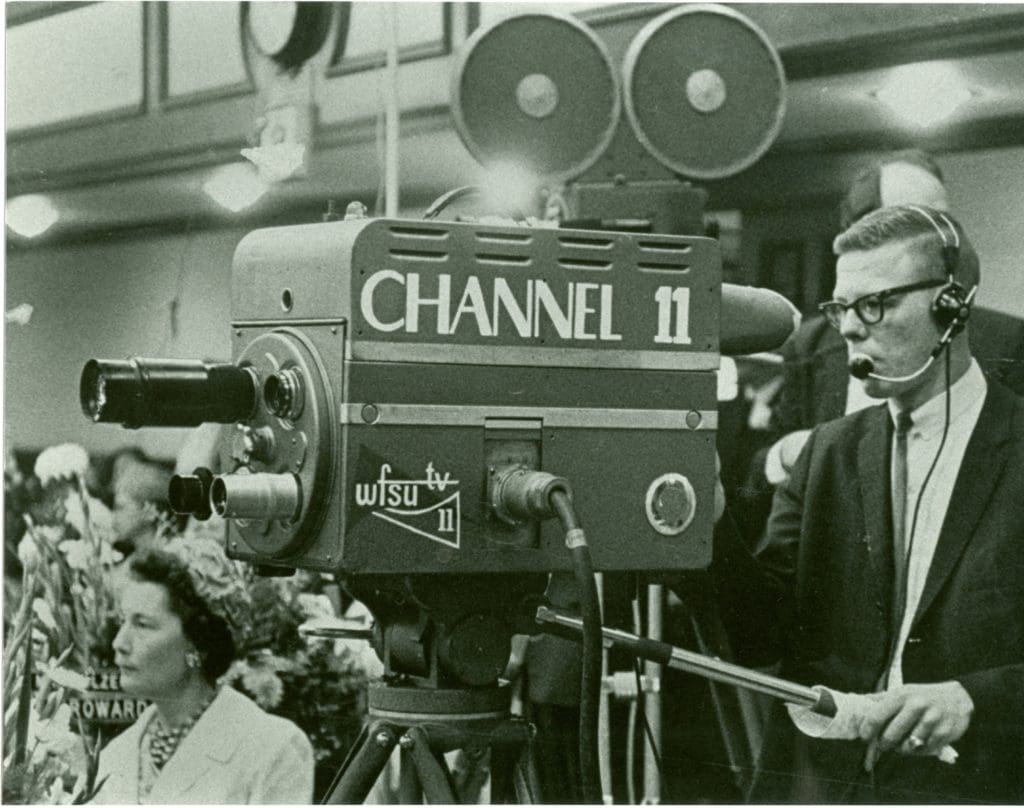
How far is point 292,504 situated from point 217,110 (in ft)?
4.16

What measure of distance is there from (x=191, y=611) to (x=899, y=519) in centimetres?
118

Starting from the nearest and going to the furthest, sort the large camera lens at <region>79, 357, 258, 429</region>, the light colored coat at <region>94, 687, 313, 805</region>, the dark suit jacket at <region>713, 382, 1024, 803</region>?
the large camera lens at <region>79, 357, 258, 429</region> → the dark suit jacket at <region>713, 382, 1024, 803</region> → the light colored coat at <region>94, 687, 313, 805</region>

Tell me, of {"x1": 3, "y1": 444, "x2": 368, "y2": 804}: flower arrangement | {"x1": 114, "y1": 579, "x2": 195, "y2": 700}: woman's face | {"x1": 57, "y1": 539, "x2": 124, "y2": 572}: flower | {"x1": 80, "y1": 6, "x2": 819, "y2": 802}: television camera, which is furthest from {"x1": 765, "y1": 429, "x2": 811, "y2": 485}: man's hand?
{"x1": 57, "y1": 539, "x2": 124, "y2": 572}: flower

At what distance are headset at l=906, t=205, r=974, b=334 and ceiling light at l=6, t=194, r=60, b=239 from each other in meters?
1.46

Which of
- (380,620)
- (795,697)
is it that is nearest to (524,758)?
(380,620)

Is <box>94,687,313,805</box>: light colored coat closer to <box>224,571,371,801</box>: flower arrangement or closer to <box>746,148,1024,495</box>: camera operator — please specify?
<box>224,571,371,801</box>: flower arrangement

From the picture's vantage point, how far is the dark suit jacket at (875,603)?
75.5 inches

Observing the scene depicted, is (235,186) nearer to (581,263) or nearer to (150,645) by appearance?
(150,645)

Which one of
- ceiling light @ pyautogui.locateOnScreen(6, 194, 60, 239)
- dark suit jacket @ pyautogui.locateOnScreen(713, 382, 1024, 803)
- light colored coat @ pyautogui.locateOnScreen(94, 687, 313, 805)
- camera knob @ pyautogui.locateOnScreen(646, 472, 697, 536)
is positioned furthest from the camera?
ceiling light @ pyautogui.locateOnScreen(6, 194, 60, 239)

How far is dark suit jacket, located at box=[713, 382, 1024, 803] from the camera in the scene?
6.29 feet

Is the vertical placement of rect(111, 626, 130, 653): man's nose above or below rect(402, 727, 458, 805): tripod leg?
above

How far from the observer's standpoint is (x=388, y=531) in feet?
4.24

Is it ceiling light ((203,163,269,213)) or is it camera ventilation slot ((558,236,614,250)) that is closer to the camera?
camera ventilation slot ((558,236,614,250))

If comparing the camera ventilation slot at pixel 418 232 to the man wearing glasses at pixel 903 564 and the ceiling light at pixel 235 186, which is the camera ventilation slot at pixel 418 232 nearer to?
the man wearing glasses at pixel 903 564
